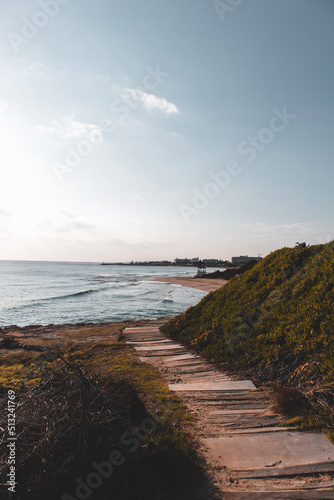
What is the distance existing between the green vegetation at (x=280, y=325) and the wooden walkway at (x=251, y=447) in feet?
2.09

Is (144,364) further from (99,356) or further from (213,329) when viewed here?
(213,329)

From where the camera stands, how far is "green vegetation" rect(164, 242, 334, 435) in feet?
16.6

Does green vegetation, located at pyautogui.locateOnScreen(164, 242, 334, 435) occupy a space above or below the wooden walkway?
above

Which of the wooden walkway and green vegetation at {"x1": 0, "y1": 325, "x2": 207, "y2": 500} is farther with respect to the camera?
the wooden walkway

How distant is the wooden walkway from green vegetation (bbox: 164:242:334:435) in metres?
0.64

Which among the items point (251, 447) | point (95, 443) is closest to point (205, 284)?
point (251, 447)

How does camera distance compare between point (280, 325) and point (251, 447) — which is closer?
point (251, 447)

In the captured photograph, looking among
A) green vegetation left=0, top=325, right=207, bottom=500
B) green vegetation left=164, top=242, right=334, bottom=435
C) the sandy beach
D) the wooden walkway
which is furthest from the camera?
the sandy beach

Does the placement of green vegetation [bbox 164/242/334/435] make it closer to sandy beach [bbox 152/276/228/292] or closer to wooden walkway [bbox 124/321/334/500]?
wooden walkway [bbox 124/321/334/500]

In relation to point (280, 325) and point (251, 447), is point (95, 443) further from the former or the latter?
point (280, 325)

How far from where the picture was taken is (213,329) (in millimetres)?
9164

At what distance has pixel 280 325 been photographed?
6.91 metres

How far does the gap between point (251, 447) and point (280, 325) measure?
12.6ft

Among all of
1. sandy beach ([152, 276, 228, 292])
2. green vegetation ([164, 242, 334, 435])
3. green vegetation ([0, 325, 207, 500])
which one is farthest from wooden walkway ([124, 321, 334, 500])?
sandy beach ([152, 276, 228, 292])
